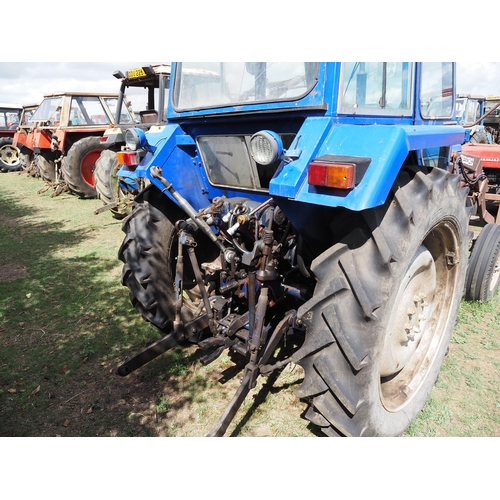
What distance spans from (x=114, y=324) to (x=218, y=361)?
110 cm

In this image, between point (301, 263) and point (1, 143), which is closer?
point (301, 263)

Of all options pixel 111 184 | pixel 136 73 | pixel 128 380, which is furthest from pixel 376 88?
pixel 136 73

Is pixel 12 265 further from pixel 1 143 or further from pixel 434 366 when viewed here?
pixel 1 143

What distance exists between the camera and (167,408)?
2520mm

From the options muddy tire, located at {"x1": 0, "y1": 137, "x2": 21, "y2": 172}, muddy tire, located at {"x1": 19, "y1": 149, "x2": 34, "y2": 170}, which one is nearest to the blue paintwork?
muddy tire, located at {"x1": 19, "y1": 149, "x2": 34, "y2": 170}

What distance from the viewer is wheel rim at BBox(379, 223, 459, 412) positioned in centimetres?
222

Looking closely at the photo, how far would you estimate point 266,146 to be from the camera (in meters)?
1.81

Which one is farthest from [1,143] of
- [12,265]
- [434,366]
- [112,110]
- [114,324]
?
[434,366]

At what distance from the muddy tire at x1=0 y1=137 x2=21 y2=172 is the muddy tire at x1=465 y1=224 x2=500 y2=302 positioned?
14962 mm

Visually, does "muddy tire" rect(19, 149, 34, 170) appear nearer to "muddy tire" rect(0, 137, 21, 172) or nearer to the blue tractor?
"muddy tire" rect(0, 137, 21, 172)

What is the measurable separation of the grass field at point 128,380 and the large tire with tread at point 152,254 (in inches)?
18.7

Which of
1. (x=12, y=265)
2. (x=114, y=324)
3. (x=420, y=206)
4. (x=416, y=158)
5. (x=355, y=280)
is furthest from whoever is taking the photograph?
(x=12, y=265)

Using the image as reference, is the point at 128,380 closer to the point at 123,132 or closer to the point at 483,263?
the point at 483,263

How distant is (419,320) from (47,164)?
35.2ft
